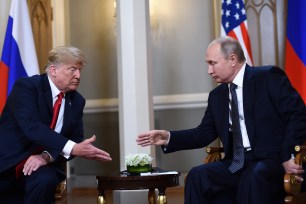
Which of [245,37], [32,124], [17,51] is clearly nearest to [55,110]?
[32,124]

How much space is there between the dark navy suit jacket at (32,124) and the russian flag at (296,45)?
101 inches

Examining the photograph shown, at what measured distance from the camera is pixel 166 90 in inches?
259

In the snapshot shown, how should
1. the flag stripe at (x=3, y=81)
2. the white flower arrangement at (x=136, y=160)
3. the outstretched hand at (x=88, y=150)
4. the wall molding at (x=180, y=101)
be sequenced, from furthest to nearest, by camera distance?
1. the wall molding at (x=180, y=101)
2. the flag stripe at (x=3, y=81)
3. the white flower arrangement at (x=136, y=160)
4. the outstretched hand at (x=88, y=150)

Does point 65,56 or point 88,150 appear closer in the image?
point 88,150

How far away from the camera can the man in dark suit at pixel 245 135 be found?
3.18 m

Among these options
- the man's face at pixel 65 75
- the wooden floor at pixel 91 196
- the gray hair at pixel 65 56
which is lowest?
the wooden floor at pixel 91 196

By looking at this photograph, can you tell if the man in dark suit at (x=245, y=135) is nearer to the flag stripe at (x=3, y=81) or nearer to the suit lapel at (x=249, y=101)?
the suit lapel at (x=249, y=101)

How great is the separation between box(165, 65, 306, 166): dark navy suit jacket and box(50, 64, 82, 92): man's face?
941mm

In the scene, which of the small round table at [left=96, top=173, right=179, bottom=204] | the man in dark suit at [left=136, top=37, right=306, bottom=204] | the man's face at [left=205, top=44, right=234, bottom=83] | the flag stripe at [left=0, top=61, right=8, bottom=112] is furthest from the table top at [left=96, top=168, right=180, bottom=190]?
the flag stripe at [left=0, top=61, right=8, bottom=112]

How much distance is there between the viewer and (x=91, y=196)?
6234 millimetres

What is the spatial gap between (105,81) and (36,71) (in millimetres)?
1613

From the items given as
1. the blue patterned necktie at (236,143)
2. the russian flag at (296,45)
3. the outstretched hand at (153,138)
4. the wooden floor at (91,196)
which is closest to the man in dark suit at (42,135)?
the outstretched hand at (153,138)

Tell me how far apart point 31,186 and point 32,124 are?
1.23 ft

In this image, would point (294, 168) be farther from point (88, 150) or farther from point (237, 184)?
point (88, 150)
